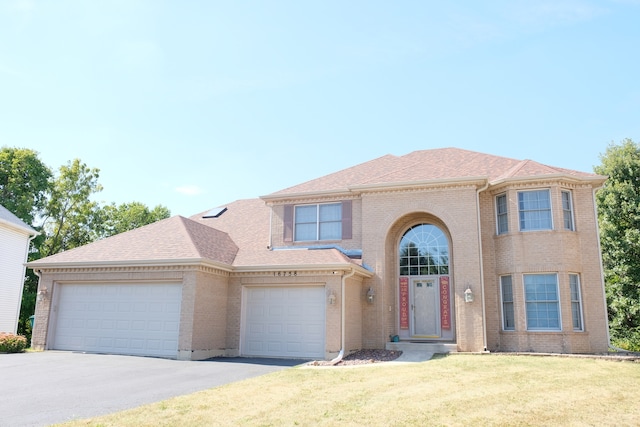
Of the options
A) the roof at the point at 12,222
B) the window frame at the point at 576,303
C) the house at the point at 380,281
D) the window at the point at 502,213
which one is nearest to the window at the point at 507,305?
the house at the point at 380,281

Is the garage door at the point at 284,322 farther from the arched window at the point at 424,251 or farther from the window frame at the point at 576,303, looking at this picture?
the window frame at the point at 576,303

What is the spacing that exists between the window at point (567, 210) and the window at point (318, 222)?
8123mm

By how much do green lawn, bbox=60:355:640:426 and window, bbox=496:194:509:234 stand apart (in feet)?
19.2

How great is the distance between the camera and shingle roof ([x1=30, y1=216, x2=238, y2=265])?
16.8 meters

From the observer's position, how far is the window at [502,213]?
58.3 ft

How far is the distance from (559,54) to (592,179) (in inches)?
204

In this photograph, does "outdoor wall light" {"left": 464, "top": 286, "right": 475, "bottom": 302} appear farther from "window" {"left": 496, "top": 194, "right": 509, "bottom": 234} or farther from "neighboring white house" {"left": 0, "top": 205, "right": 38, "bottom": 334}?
"neighboring white house" {"left": 0, "top": 205, "right": 38, "bottom": 334}

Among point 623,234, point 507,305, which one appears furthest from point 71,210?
point 623,234

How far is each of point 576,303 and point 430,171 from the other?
22.3ft

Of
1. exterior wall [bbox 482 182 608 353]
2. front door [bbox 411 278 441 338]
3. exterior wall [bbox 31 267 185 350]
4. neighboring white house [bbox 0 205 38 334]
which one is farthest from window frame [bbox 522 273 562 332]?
neighboring white house [bbox 0 205 38 334]

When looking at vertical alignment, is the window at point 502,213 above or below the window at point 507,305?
above

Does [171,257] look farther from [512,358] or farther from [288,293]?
[512,358]

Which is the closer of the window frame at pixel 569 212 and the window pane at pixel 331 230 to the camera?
the window frame at pixel 569 212

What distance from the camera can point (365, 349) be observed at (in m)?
17.7
